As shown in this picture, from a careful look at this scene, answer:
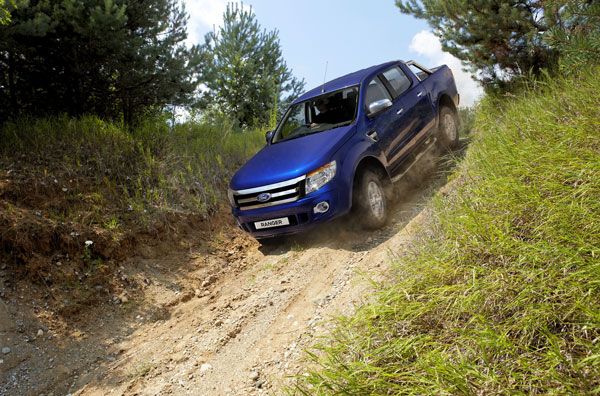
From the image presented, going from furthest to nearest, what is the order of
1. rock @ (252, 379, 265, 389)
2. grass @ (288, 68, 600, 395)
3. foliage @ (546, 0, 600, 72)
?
foliage @ (546, 0, 600, 72)
rock @ (252, 379, 265, 389)
grass @ (288, 68, 600, 395)

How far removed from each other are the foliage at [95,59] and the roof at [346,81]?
138 inches

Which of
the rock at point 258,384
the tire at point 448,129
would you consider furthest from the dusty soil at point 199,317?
the tire at point 448,129

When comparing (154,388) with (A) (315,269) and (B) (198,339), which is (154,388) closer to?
(B) (198,339)

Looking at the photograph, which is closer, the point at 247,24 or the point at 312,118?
the point at 312,118

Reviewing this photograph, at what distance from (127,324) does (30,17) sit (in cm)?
544

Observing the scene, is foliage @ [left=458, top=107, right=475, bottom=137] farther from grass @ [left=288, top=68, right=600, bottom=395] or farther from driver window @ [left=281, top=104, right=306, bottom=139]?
grass @ [left=288, top=68, right=600, bottom=395]

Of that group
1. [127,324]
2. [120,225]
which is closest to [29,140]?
[120,225]

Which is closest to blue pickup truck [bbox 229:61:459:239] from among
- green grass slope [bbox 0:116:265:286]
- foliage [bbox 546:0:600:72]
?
green grass slope [bbox 0:116:265:286]

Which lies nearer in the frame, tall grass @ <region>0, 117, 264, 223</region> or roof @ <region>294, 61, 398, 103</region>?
roof @ <region>294, 61, 398, 103</region>

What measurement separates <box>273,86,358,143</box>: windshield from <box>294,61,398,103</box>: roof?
0.10 meters

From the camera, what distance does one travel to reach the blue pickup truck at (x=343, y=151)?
4875mm

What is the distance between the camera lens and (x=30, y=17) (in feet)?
22.4

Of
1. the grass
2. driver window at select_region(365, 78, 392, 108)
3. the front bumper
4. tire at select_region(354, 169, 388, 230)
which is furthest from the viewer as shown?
driver window at select_region(365, 78, 392, 108)

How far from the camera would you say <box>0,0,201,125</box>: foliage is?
6.98 m
